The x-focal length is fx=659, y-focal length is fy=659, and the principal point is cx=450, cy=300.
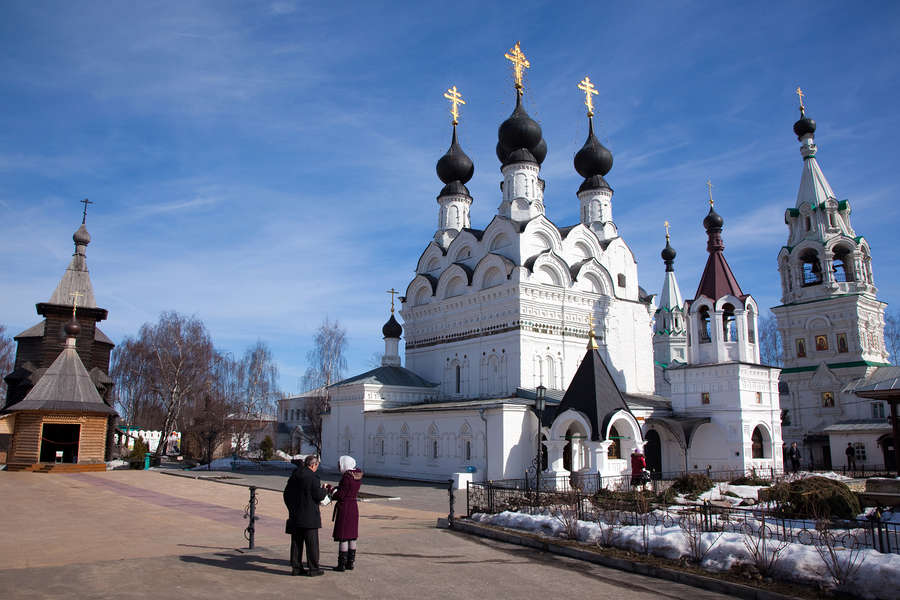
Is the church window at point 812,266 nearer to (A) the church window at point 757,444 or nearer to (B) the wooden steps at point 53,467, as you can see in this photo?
(A) the church window at point 757,444

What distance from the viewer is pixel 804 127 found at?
33.5m

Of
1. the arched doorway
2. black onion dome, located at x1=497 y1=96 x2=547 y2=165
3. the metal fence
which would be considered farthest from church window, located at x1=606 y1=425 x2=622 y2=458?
black onion dome, located at x1=497 y1=96 x2=547 y2=165

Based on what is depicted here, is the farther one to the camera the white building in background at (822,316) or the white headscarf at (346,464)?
the white building in background at (822,316)

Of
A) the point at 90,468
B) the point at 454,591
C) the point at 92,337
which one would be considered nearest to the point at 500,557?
the point at 454,591

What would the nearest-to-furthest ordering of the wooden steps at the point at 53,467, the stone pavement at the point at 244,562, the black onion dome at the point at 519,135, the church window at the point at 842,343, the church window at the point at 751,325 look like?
the stone pavement at the point at 244,562
the church window at the point at 751,325
the wooden steps at the point at 53,467
the black onion dome at the point at 519,135
the church window at the point at 842,343

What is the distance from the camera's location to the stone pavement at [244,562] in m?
6.43

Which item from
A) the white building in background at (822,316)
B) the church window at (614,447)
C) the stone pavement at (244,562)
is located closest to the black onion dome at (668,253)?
the white building in background at (822,316)

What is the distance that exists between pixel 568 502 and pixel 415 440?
45.1 feet

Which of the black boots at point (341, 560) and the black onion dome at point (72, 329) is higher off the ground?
the black onion dome at point (72, 329)

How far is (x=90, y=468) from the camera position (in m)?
26.0

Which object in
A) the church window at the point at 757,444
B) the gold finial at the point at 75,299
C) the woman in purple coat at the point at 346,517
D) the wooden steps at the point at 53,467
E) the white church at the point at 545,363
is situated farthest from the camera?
the gold finial at the point at 75,299

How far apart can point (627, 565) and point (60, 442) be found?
25.5 metres

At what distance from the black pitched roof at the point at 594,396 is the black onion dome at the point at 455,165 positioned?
14465 millimetres

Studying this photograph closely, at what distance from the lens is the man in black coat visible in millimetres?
7020
